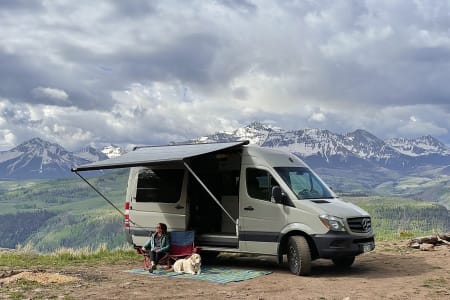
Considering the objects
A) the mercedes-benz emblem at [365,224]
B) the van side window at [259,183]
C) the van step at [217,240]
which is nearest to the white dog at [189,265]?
the van step at [217,240]

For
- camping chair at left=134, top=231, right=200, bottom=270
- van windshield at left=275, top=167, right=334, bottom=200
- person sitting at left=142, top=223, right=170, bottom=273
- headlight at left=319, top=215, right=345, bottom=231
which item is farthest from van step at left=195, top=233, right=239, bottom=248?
headlight at left=319, top=215, right=345, bottom=231

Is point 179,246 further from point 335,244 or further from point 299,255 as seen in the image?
point 335,244

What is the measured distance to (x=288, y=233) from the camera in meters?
12.4

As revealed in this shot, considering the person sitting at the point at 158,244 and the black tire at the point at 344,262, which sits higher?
the person sitting at the point at 158,244

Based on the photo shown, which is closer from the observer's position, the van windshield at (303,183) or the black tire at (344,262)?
the van windshield at (303,183)

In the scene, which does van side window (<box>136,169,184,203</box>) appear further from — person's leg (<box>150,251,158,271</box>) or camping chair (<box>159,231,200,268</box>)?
person's leg (<box>150,251,158,271</box>)

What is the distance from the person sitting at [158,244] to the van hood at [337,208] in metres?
4.09

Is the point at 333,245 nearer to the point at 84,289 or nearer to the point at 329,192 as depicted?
the point at 329,192

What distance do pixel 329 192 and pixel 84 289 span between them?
22.2ft

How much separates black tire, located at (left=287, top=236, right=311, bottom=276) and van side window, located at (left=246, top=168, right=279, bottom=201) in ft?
4.50

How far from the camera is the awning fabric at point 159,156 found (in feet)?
41.5

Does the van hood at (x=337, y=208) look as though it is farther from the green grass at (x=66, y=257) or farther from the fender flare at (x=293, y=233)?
the green grass at (x=66, y=257)

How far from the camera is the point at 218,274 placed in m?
12.6

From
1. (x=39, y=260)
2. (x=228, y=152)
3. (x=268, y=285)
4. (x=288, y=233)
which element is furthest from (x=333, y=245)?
(x=39, y=260)
